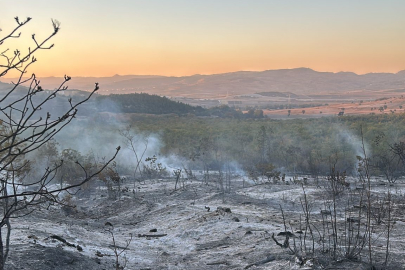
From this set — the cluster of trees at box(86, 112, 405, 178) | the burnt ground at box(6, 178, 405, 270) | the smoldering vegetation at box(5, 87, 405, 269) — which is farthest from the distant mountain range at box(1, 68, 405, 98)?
the burnt ground at box(6, 178, 405, 270)

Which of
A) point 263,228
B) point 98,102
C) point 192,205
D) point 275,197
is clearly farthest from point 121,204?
point 98,102

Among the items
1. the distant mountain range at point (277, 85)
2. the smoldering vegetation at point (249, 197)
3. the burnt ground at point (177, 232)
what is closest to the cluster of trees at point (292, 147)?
the smoldering vegetation at point (249, 197)

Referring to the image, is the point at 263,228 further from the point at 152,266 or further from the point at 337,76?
the point at 337,76

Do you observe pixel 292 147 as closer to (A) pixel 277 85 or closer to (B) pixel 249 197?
(B) pixel 249 197

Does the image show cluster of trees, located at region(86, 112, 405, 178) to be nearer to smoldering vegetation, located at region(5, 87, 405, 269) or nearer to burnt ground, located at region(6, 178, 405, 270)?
smoldering vegetation, located at region(5, 87, 405, 269)

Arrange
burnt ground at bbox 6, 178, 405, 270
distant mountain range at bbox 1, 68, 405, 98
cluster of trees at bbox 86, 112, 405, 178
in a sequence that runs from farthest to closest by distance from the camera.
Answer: distant mountain range at bbox 1, 68, 405, 98, cluster of trees at bbox 86, 112, 405, 178, burnt ground at bbox 6, 178, 405, 270

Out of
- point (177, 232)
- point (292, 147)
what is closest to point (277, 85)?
point (292, 147)

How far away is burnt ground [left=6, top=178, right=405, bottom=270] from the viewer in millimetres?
6168

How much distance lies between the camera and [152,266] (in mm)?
6766

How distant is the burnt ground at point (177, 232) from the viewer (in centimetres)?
617

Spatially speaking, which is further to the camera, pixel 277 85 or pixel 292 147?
pixel 277 85

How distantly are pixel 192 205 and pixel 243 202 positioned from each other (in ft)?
5.03

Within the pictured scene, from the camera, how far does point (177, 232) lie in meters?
9.36

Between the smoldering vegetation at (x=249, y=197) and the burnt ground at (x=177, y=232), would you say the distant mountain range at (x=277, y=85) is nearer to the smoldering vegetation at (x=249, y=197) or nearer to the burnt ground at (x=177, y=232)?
the smoldering vegetation at (x=249, y=197)
